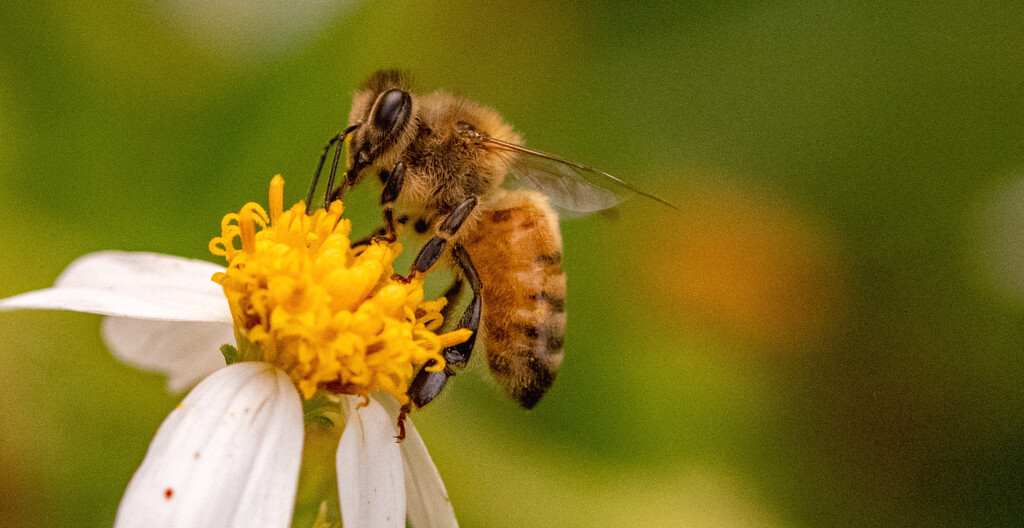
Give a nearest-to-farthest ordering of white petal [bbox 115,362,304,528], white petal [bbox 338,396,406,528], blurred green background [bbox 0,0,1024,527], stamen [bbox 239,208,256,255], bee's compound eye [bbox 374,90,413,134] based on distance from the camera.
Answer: white petal [bbox 115,362,304,528] < white petal [bbox 338,396,406,528] < stamen [bbox 239,208,256,255] < bee's compound eye [bbox 374,90,413,134] < blurred green background [bbox 0,0,1024,527]

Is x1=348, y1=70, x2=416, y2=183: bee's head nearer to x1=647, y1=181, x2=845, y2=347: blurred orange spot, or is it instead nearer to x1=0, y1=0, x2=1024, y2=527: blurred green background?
x1=0, y1=0, x2=1024, y2=527: blurred green background

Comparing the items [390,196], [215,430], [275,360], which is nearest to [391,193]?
[390,196]

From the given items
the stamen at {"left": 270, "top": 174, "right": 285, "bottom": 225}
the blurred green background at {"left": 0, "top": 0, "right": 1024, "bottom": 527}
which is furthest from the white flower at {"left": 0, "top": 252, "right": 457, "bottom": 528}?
the blurred green background at {"left": 0, "top": 0, "right": 1024, "bottom": 527}

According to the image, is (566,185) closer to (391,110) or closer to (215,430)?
(391,110)

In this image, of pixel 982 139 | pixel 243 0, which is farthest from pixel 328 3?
pixel 982 139

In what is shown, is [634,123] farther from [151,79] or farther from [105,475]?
[105,475]
